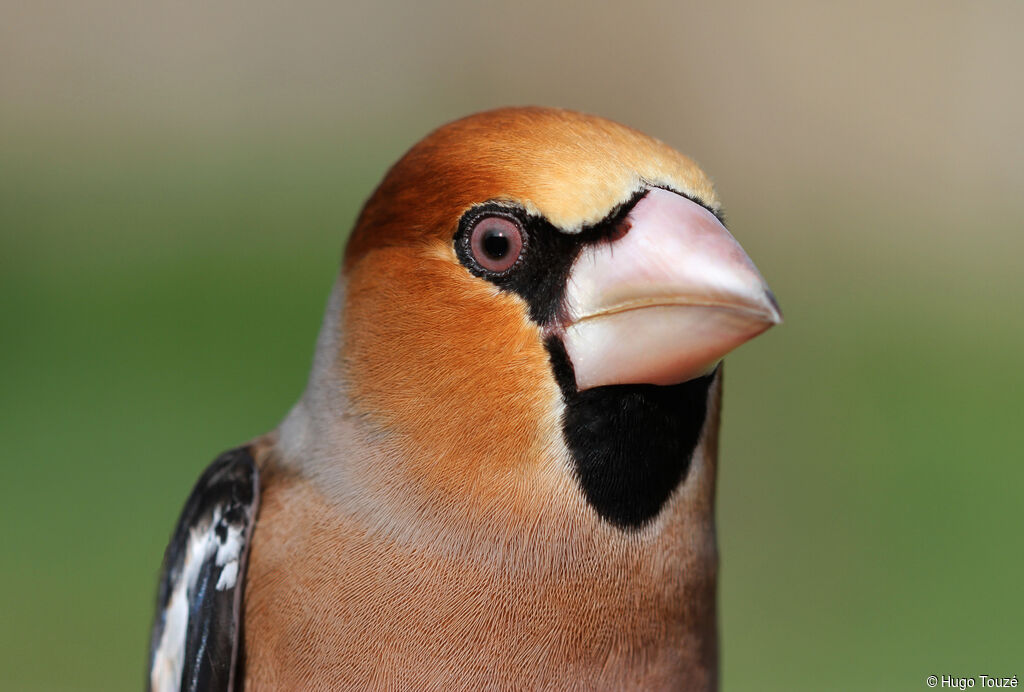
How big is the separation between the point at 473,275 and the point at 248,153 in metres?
6.50

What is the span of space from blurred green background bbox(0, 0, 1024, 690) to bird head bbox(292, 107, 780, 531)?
294 cm

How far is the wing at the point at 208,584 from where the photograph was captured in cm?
162

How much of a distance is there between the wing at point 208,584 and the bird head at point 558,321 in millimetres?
327

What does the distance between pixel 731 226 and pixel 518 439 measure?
19.4 ft

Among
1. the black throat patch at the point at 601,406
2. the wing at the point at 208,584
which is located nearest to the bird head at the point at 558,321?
the black throat patch at the point at 601,406

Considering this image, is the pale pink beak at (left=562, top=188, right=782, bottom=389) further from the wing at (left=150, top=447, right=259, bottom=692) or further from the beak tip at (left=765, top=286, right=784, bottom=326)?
the wing at (left=150, top=447, right=259, bottom=692)

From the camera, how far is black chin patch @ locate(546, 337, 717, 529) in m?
1.43

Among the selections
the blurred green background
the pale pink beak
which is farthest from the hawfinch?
the blurred green background

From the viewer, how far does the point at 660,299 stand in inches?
54.2

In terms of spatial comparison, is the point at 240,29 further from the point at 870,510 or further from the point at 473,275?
the point at 473,275

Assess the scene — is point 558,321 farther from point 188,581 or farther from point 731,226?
point 731,226

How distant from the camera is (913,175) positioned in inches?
309

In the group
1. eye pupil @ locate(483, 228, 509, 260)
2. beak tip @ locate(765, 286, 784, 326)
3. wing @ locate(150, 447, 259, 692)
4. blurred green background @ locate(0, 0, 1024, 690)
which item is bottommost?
wing @ locate(150, 447, 259, 692)

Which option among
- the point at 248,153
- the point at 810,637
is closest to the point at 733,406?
the point at 810,637
